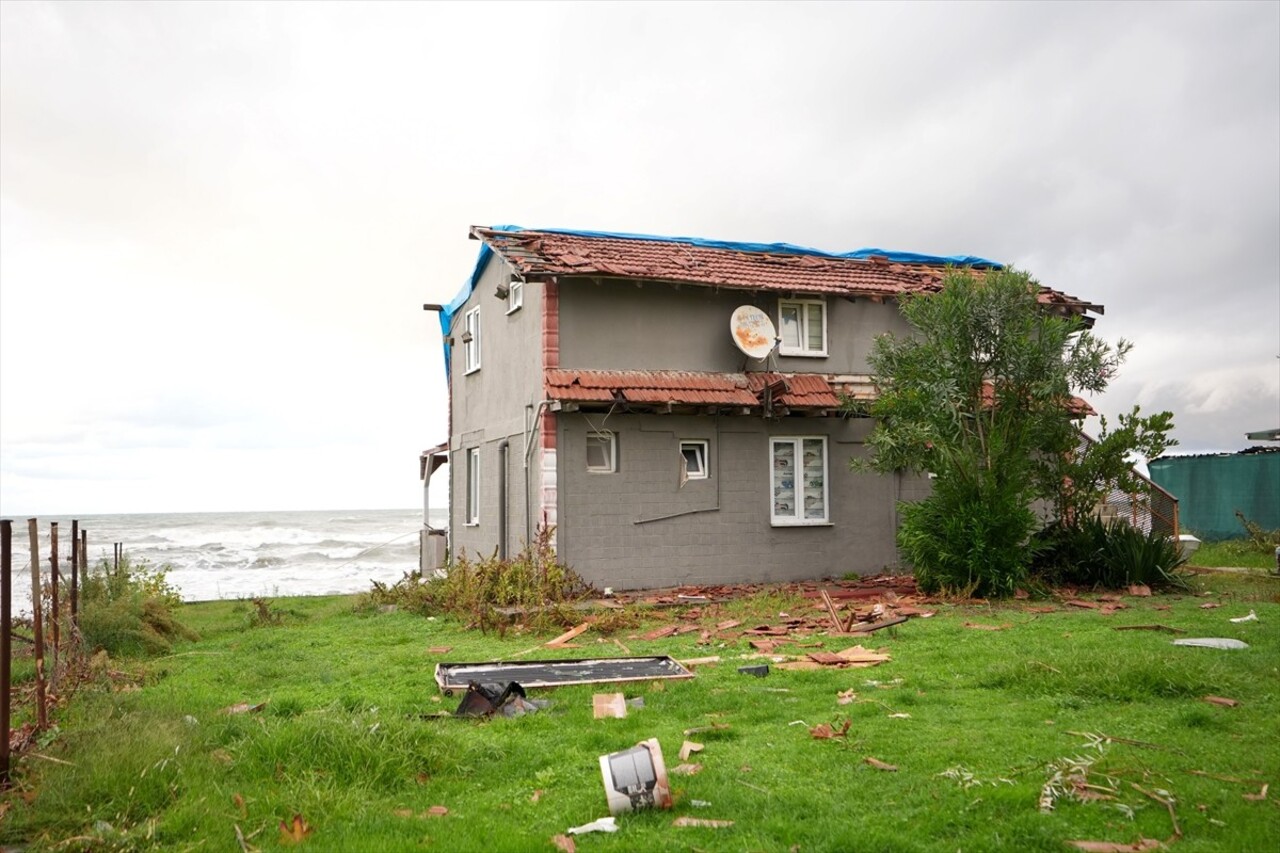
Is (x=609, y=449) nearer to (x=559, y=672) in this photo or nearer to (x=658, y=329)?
(x=658, y=329)

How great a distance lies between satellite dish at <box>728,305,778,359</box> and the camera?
1762cm

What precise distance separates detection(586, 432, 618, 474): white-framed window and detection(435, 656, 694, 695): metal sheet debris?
6765 mm

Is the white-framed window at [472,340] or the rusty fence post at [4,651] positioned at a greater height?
the white-framed window at [472,340]

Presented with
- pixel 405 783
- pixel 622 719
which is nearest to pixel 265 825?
pixel 405 783

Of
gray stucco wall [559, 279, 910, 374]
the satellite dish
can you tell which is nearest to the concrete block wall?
gray stucco wall [559, 279, 910, 374]

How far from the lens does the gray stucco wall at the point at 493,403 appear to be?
1789cm

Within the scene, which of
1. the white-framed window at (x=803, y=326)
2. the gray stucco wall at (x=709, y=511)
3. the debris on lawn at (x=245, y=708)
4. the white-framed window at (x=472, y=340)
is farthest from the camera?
the white-framed window at (x=472, y=340)

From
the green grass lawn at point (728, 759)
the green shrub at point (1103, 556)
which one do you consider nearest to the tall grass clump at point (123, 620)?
the green grass lawn at point (728, 759)

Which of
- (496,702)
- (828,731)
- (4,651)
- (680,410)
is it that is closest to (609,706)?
(496,702)

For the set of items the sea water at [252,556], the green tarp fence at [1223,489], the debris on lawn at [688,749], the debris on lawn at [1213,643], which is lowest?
the sea water at [252,556]

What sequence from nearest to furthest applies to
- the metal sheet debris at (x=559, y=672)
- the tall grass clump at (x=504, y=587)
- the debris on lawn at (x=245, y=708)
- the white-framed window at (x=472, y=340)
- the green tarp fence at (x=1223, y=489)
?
the debris on lawn at (x=245, y=708) → the metal sheet debris at (x=559, y=672) → the tall grass clump at (x=504, y=587) → the white-framed window at (x=472, y=340) → the green tarp fence at (x=1223, y=489)

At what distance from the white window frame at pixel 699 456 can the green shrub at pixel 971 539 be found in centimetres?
392

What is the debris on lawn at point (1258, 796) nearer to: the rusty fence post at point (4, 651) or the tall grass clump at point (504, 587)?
the rusty fence post at point (4, 651)

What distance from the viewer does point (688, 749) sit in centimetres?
667
